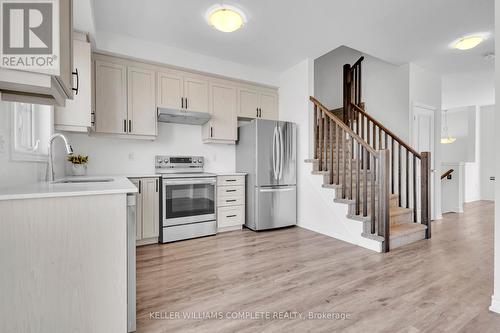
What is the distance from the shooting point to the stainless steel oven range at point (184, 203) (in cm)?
318

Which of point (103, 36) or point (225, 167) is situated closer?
point (103, 36)

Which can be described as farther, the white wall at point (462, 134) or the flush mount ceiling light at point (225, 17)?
A: the white wall at point (462, 134)

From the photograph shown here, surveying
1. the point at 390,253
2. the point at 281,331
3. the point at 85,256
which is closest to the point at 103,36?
the point at 85,256

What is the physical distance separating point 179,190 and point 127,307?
197 centimetres

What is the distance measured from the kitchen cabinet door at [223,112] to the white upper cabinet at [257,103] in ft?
0.49

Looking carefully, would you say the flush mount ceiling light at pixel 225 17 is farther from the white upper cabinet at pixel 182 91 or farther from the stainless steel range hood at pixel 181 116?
the stainless steel range hood at pixel 181 116

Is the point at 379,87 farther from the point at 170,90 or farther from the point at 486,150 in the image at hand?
the point at 486,150

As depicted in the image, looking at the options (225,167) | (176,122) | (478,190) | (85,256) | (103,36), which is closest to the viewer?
(85,256)

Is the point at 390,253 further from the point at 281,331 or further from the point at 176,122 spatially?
the point at 176,122

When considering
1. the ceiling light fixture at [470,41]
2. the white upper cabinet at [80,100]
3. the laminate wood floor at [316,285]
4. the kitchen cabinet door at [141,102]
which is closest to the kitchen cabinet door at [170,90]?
the kitchen cabinet door at [141,102]

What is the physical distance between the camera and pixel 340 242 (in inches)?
126

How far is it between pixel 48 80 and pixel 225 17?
78.7 inches

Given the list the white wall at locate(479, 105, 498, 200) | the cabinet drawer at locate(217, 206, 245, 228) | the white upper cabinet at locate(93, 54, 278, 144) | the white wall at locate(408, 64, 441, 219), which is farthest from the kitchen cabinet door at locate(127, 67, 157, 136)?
the white wall at locate(479, 105, 498, 200)

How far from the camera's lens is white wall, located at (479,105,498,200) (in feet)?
22.4
